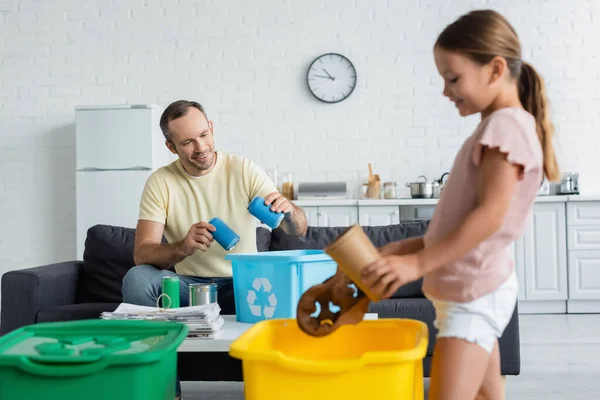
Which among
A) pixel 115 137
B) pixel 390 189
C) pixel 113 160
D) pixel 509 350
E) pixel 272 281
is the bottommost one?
pixel 509 350

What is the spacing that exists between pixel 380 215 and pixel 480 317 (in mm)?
3766

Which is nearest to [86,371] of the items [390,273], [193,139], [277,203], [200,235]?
[390,273]

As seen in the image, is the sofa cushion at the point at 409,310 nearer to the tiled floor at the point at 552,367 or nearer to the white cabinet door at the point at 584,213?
the tiled floor at the point at 552,367

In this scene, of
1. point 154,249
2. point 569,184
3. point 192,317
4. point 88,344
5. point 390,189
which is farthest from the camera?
point 390,189

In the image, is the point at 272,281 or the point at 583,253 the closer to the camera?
the point at 272,281

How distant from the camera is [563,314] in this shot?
4938mm

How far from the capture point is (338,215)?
510 cm

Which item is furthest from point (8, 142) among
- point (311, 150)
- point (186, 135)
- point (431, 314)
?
point (431, 314)

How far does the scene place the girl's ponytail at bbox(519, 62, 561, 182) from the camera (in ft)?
4.57

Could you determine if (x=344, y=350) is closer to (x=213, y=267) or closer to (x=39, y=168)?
(x=213, y=267)

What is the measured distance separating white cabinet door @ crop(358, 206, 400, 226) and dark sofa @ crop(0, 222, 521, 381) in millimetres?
1814

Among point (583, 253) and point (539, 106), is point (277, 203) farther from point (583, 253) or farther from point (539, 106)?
point (583, 253)

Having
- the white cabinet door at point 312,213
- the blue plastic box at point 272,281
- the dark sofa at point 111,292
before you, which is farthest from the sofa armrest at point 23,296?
the white cabinet door at point 312,213

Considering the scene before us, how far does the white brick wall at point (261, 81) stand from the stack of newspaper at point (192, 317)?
368cm
